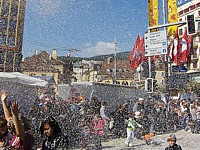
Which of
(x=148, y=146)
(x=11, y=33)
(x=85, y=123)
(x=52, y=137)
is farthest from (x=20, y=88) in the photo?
(x=11, y=33)

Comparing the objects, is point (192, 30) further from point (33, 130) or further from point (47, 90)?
point (47, 90)

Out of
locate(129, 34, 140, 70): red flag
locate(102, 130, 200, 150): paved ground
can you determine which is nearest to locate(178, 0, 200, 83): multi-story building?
locate(129, 34, 140, 70): red flag

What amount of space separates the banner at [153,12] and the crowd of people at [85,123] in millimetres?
5491

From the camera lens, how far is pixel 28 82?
12.1 m

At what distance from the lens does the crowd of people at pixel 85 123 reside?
3.37m

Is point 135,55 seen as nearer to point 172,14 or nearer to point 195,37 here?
point 172,14

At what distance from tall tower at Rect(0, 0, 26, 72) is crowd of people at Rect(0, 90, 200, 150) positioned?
1312 centimetres

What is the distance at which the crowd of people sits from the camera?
3365 mm

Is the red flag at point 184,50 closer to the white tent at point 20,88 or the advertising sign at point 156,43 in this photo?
the advertising sign at point 156,43

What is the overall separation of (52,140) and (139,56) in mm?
19370

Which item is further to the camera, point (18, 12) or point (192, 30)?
point (18, 12)

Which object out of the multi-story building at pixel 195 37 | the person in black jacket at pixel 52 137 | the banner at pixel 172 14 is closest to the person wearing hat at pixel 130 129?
the person in black jacket at pixel 52 137

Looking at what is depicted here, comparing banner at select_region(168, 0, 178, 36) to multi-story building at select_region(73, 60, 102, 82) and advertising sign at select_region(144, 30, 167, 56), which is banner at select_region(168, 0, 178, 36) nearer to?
advertising sign at select_region(144, 30, 167, 56)

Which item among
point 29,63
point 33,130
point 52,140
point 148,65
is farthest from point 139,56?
point 29,63
